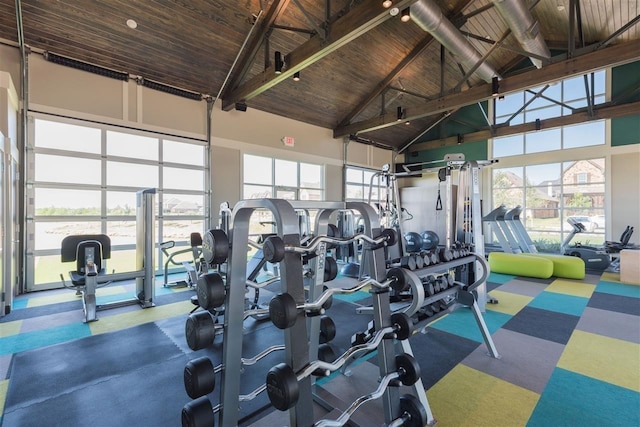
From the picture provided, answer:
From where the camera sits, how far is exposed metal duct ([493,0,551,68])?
13.9 ft

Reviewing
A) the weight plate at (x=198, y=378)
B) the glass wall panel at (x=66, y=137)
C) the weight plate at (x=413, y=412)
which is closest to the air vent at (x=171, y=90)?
the glass wall panel at (x=66, y=137)

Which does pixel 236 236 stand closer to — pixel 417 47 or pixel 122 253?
pixel 122 253

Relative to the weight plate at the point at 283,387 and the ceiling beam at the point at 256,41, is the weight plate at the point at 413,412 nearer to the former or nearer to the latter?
the weight plate at the point at 283,387

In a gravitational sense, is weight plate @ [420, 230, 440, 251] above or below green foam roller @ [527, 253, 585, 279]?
above

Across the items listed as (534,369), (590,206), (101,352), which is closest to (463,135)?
(590,206)

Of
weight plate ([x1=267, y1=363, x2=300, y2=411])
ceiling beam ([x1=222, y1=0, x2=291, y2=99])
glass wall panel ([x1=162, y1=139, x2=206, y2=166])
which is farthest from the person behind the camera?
glass wall panel ([x1=162, y1=139, x2=206, y2=166])

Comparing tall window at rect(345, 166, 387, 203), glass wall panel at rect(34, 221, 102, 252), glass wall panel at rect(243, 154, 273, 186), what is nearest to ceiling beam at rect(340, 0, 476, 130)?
tall window at rect(345, 166, 387, 203)

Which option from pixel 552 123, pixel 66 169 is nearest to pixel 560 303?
pixel 552 123

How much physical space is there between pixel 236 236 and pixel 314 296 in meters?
0.62

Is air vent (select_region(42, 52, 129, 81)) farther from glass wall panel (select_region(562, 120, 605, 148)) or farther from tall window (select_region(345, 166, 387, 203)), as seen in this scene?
glass wall panel (select_region(562, 120, 605, 148))

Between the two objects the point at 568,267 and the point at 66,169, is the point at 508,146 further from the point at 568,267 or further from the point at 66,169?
the point at 66,169

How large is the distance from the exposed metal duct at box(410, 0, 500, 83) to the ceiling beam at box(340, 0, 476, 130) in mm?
681

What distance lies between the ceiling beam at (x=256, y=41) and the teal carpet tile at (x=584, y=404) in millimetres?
5975

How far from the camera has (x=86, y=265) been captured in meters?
3.75
